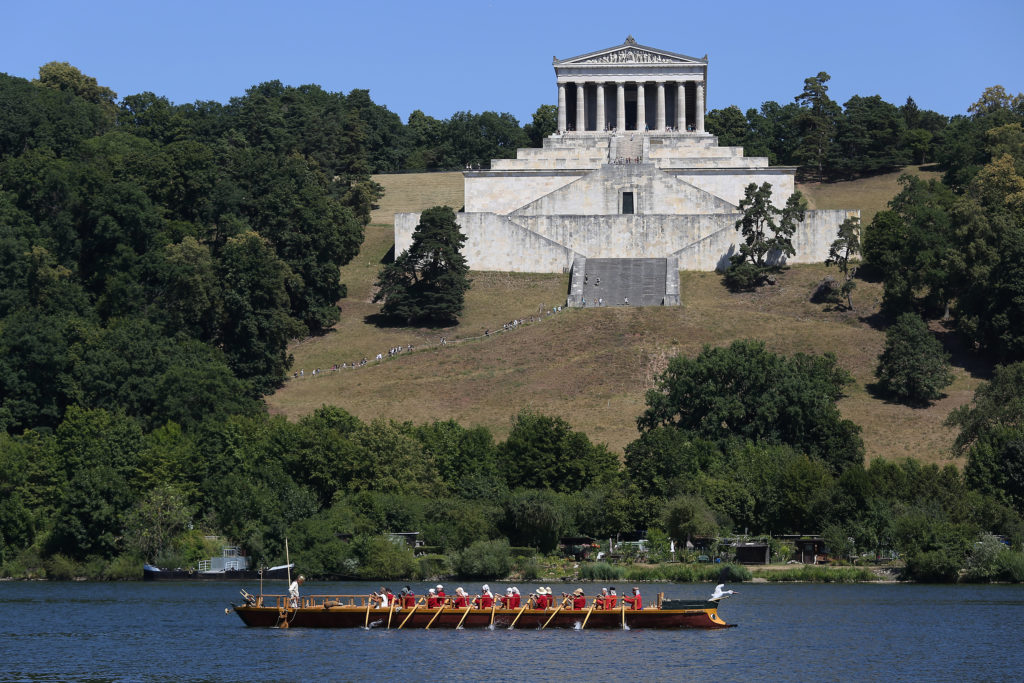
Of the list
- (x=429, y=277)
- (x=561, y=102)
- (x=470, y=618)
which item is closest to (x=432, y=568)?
(x=470, y=618)

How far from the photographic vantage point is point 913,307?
94125 millimetres

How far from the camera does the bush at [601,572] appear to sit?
203 feet

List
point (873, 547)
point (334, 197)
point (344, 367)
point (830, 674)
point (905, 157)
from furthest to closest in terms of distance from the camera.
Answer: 1. point (905, 157)
2. point (334, 197)
3. point (344, 367)
4. point (873, 547)
5. point (830, 674)

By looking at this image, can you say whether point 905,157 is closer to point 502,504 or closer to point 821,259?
point 821,259

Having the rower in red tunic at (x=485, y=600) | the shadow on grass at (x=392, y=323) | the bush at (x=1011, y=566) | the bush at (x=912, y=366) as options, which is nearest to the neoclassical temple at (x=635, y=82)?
the shadow on grass at (x=392, y=323)

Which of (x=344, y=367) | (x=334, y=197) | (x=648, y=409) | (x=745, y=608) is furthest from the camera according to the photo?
(x=334, y=197)

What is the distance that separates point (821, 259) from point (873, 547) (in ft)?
136

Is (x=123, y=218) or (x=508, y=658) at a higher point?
(x=123, y=218)

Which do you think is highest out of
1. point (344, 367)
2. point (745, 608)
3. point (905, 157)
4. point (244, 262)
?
point (905, 157)

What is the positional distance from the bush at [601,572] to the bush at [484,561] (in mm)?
2873

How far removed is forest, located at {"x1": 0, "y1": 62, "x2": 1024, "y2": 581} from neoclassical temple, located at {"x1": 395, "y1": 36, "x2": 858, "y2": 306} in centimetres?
884

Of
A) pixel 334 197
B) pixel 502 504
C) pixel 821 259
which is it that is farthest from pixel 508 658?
pixel 334 197

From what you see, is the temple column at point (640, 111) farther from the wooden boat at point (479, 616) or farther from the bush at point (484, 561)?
the wooden boat at point (479, 616)

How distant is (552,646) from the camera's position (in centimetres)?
4662
